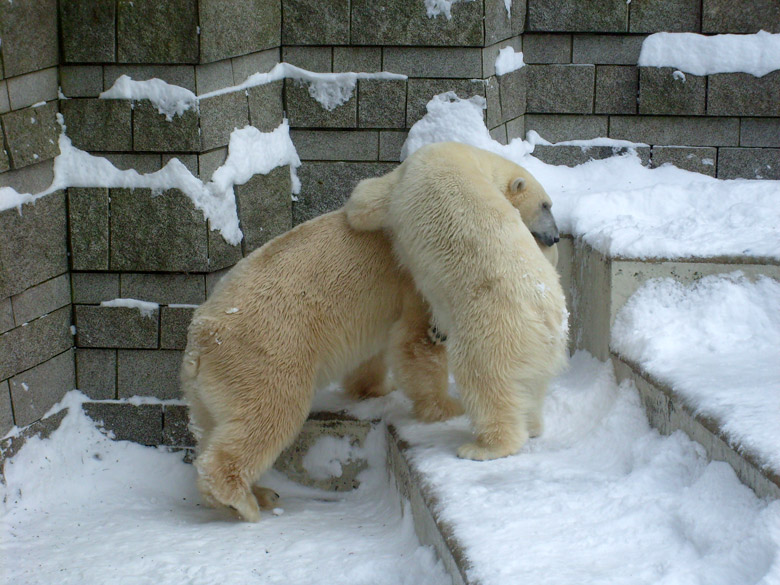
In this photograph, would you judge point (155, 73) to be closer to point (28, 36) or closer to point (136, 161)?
point (136, 161)

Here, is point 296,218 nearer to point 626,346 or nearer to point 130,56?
point 130,56

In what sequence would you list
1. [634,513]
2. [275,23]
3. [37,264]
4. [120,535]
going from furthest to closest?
[275,23] < [37,264] < [120,535] < [634,513]

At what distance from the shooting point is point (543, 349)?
336 cm

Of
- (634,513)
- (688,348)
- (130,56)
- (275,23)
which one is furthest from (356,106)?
(634,513)

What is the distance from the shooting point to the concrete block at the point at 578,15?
5.11 meters

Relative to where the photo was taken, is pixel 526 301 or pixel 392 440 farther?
pixel 392 440

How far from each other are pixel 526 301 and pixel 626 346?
62 centimetres

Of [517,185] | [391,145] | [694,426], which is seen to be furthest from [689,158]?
[694,426]

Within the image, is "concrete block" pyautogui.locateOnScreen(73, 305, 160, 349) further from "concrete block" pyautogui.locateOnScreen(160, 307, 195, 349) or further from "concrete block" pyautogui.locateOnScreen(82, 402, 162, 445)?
"concrete block" pyautogui.locateOnScreen(82, 402, 162, 445)

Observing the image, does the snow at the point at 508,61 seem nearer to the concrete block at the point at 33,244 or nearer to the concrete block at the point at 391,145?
the concrete block at the point at 391,145

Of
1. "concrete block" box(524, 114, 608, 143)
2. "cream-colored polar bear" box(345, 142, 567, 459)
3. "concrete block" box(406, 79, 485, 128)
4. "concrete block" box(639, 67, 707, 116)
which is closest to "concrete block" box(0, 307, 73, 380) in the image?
"cream-colored polar bear" box(345, 142, 567, 459)

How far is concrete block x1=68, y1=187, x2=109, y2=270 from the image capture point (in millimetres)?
4223

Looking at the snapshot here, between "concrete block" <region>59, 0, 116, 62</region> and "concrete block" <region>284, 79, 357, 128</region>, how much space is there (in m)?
1.02

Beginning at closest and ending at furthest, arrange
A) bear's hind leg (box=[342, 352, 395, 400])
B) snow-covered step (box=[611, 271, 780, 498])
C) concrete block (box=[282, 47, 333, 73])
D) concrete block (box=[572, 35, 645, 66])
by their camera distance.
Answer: snow-covered step (box=[611, 271, 780, 498]) < bear's hind leg (box=[342, 352, 395, 400]) < concrete block (box=[282, 47, 333, 73]) < concrete block (box=[572, 35, 645, 66])
